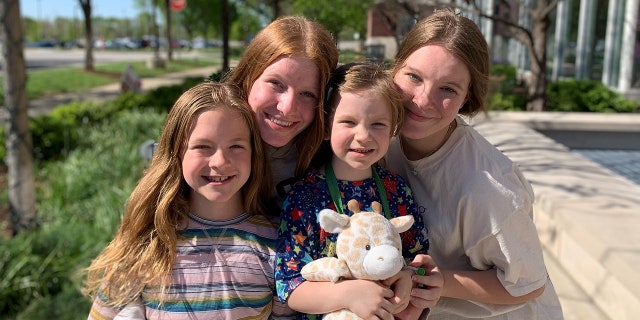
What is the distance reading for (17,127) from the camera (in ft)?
16.4

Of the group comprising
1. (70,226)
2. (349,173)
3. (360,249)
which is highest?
(349,173)

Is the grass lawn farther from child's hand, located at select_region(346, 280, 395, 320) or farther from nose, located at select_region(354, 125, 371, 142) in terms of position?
child's hand, located at select_region(346, 280, 395, 320)

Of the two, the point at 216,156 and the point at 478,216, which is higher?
the point at 216,156

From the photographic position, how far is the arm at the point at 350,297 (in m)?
1.42

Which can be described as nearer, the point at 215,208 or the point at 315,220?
the point at 315,220

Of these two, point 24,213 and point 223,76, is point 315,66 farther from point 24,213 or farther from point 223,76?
point 24,213

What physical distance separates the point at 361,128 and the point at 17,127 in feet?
14.4

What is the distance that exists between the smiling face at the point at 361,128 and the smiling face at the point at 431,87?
13 centimetres

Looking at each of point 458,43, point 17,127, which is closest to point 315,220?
point 458,43

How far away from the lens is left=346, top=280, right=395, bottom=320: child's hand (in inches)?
55.9

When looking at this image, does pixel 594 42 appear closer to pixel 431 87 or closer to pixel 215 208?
pixel 431 87

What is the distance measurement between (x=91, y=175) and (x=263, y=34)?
485 cm

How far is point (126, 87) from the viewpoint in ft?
39.4

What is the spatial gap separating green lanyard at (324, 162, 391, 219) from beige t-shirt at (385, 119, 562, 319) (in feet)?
0.62
